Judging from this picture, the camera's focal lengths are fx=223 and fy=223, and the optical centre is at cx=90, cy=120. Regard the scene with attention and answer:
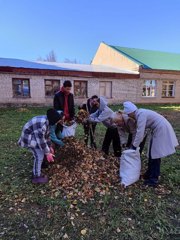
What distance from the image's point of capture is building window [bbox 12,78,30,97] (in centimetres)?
1495

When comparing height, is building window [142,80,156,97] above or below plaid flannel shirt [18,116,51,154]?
above

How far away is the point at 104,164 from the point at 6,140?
3.55 meters

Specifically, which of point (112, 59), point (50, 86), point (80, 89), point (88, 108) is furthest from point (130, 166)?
point (112, 59)

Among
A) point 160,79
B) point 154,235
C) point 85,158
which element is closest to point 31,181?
point 85,158

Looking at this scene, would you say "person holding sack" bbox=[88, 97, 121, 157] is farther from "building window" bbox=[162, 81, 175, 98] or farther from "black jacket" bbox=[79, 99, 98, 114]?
"building window" bbox=[162, 81, 175, 98]

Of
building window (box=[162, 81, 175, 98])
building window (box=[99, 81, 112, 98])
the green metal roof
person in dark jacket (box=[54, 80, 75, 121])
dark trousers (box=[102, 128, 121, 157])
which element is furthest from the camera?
building window (box=[162, 81, 175, 98])

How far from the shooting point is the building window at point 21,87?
15.0 m

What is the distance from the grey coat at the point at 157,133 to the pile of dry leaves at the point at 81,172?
799 millimetres

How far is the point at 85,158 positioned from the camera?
385 centimetres

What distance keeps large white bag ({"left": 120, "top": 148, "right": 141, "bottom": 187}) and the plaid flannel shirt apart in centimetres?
119

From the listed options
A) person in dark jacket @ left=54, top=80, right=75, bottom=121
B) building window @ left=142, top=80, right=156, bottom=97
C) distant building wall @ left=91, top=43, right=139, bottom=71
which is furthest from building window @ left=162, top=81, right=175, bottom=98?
person in dark jacket @ left=54, top=80, right=75, bottom=121

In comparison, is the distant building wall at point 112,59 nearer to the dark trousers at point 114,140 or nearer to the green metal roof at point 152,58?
the green metal roof at point 152,58

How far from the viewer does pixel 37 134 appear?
10.6 ft

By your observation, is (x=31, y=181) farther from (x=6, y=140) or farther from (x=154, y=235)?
(x=6, y=140)
